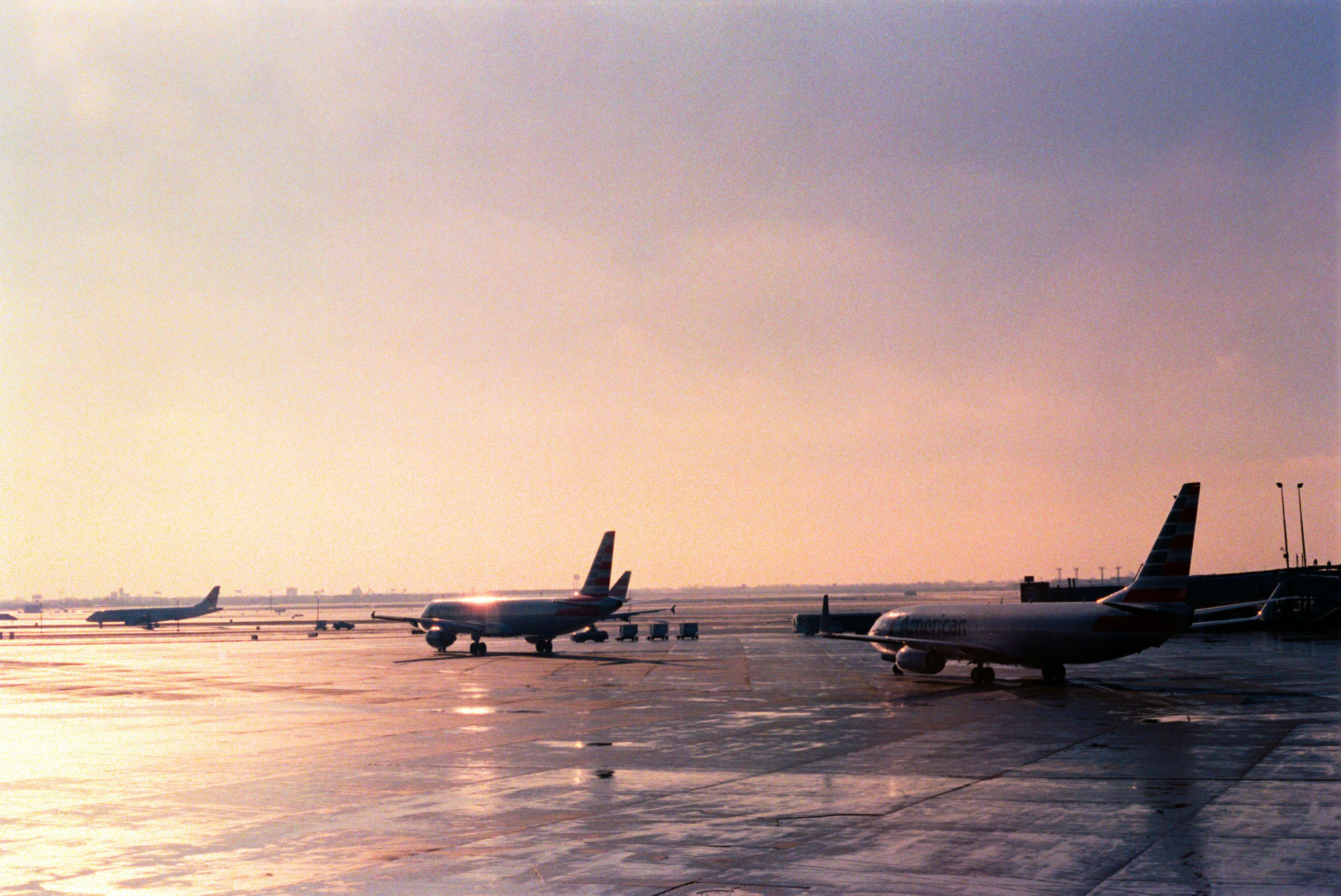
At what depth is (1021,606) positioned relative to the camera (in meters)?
46.6

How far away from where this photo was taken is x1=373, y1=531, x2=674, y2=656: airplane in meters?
77.1

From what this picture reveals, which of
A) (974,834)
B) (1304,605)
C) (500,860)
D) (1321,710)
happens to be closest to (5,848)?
(500,860)

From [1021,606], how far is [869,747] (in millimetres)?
22099

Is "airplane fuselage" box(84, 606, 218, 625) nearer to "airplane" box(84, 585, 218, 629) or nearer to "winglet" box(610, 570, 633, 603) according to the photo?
"airplane" box(84, 585, 218, 629)

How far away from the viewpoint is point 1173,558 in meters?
40.9

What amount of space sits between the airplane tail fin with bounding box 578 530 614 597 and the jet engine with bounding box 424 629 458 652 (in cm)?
1029

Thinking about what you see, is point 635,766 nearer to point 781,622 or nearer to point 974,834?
point 974,834

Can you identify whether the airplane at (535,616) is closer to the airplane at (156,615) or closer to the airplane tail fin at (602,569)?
the airplane tail fin at (602,569)

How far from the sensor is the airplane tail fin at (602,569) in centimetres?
7856

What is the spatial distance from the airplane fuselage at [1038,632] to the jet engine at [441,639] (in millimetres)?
38591

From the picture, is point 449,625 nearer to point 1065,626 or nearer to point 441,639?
point 441,639

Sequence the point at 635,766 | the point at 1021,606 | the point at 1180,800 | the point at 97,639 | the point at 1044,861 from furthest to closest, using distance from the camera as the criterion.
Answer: the point at 97,639 → the point at 1021,606 → the point at 635,766 → the point at 1180,800 → the point at 1044,861

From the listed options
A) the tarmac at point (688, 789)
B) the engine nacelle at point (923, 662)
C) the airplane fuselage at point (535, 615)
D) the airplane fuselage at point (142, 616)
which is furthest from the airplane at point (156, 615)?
the engine nacelle at point (923, 662)

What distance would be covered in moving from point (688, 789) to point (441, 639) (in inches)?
2401
